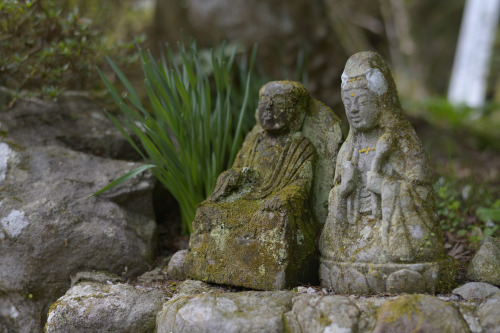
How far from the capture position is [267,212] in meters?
3.17

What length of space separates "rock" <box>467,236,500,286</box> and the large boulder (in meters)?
2.50

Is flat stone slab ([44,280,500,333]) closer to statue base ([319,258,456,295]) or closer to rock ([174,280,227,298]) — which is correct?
rock ([174,280,227,298])

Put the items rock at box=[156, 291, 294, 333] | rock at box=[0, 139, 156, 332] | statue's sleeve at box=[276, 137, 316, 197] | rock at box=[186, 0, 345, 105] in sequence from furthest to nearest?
rock at box=[186, 0, 345, 105]
rock at box=[0, 139, 156, 332]
statue's sleeve at box=[276, 137, 316, 197]
rock at box=[156, 291, 294, 333]

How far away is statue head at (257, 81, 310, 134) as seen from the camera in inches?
140

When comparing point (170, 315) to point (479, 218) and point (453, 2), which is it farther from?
point (453, 2)

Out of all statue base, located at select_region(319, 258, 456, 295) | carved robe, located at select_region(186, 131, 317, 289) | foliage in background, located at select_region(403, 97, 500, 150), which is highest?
→ foliage in background, located at select_region(403, 97, 500, 150)

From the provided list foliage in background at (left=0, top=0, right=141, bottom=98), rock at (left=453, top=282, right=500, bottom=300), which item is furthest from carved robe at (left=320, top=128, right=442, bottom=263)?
foliage in background at (left=0, top=0, right=141, bottom=98)

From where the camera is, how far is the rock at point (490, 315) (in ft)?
7.62

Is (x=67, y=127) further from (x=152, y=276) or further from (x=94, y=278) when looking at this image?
(x=152, y=276)

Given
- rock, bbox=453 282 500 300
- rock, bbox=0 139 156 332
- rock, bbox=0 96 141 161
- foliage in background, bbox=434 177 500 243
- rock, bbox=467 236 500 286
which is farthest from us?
rock, bbox=0 96 141 161

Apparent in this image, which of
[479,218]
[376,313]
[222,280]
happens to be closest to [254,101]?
[222,280]

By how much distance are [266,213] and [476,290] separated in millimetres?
1339

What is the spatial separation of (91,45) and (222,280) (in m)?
3.03

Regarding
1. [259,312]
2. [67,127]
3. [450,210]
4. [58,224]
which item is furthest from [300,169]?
[67,127]
